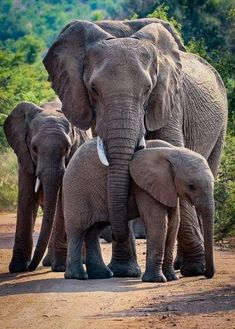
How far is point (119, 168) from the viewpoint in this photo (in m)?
13.4

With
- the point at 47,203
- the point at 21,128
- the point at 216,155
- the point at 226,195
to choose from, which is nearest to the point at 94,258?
the point at 47,203

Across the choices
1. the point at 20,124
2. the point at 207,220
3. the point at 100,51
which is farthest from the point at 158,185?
the point at 20,124

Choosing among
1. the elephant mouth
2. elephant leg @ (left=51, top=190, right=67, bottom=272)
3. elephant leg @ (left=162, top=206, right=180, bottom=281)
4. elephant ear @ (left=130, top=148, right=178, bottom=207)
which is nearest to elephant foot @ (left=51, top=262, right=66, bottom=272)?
elephant leg @ (left=51, top=190, right=67, bottom=272)

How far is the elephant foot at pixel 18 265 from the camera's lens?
14938 millimetres

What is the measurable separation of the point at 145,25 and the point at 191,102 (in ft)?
4.23

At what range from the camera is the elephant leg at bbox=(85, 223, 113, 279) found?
44.5 feet

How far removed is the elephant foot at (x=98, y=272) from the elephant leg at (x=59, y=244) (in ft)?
3.72

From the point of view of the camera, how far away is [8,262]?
52.6ft

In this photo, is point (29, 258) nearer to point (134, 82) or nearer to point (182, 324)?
point (134, 82)

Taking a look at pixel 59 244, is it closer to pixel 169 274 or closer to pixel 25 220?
pixel 25 220

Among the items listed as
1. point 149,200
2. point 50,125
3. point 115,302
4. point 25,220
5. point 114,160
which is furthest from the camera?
point 25,220

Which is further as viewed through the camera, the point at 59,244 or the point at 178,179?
the point at 59,244

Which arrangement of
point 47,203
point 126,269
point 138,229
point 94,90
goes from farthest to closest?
1. point 138,229
2. point 47,203
3. point 94,90
4. point 126,269

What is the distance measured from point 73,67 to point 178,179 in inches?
76.0
